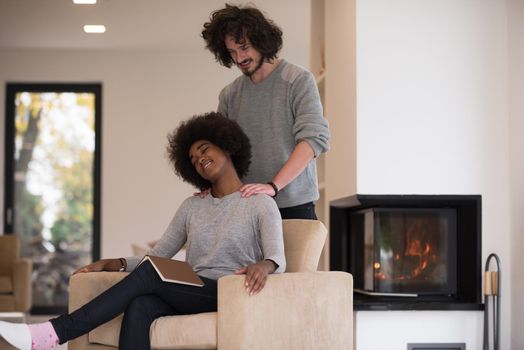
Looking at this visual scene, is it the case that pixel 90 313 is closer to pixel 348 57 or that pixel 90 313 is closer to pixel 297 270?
pixel 297 270

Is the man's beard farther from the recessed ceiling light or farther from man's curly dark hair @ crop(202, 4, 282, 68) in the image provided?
the recessed ceiling light

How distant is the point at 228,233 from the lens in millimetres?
3258

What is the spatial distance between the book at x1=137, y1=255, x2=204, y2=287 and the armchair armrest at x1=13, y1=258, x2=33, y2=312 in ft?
18.9

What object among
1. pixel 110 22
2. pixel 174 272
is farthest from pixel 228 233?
pixel 110 22

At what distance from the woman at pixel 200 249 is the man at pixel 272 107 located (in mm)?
133

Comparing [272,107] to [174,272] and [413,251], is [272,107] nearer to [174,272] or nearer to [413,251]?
[174,272]

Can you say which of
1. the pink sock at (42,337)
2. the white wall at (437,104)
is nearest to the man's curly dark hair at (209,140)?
the pink sock at (42,337)

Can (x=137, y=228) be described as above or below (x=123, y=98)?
below

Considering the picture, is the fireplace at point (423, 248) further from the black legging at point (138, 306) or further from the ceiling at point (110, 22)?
the ceiling at point (110, 22)

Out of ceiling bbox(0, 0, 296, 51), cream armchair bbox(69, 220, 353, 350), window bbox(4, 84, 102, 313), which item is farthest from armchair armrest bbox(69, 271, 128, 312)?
window bbox(4, 84, 102, 313)

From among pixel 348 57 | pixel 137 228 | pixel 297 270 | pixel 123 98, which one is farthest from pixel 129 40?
pixel 297 270

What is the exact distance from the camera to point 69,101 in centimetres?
992

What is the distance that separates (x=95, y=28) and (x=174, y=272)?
583 cm

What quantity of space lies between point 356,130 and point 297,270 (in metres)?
1.45
